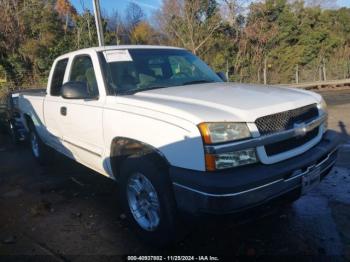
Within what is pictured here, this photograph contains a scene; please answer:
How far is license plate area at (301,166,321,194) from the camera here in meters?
3.14

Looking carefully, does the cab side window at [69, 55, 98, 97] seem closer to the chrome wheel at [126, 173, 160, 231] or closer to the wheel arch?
the wheel arch

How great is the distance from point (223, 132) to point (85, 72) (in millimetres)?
2463

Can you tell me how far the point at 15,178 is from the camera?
6.08 m

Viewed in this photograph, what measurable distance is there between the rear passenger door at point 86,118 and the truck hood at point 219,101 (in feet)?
1.93

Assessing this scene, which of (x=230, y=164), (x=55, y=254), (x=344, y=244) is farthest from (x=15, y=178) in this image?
(x=344, y=244)

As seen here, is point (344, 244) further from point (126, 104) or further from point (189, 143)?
point (126, 104)

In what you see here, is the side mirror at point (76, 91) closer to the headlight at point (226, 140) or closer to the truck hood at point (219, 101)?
the truck hood at point (219, 101)

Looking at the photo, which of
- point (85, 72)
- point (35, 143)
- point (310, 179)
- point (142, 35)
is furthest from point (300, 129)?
point (142, 35)

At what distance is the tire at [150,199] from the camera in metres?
3.16

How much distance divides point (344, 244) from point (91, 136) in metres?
2.86

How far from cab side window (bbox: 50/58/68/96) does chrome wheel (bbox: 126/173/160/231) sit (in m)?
2.40

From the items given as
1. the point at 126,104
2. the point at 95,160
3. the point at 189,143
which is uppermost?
the point at 126,104

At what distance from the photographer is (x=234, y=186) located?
2721mm

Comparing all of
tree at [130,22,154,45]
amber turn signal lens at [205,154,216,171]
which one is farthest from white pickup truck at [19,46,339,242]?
tree at [130,22,154,45]
